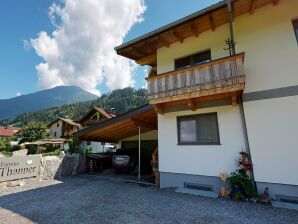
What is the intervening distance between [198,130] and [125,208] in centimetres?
430

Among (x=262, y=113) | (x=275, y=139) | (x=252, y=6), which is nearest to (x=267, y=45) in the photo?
(x=252, y=6)

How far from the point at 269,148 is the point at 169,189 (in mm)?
4254

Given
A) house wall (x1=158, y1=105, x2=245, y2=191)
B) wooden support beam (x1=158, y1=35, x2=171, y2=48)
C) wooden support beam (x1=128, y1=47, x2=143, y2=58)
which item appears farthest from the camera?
wooden support beam (x1=128, y1=47, x2=143, y2=58)

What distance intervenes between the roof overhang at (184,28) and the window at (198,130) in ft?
13.1

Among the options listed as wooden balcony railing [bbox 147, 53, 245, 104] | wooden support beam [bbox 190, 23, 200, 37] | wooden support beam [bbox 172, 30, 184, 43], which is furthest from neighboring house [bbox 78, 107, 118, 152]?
wooden support beam [bbox 190, 23, 200, 37]

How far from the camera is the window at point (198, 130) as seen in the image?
291 inches

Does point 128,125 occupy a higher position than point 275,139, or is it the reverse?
point 128,125

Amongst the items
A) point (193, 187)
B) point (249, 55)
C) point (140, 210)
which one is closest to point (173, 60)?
point (249, 55)

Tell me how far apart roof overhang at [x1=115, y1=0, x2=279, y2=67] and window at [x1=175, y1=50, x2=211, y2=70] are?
93 cm

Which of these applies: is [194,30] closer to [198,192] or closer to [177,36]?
[177,36]

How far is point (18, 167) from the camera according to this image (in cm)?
884

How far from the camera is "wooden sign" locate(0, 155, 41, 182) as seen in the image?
8.32 metres

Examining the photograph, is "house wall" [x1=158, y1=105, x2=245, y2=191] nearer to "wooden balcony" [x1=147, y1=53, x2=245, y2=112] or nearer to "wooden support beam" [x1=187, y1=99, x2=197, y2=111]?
"wooden support beam" [x1=187, y1=99, x2=197, y2=111]

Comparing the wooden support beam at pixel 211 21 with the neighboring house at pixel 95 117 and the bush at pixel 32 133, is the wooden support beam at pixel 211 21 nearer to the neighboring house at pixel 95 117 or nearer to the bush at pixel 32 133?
the neighboring house at pixel 95 117
